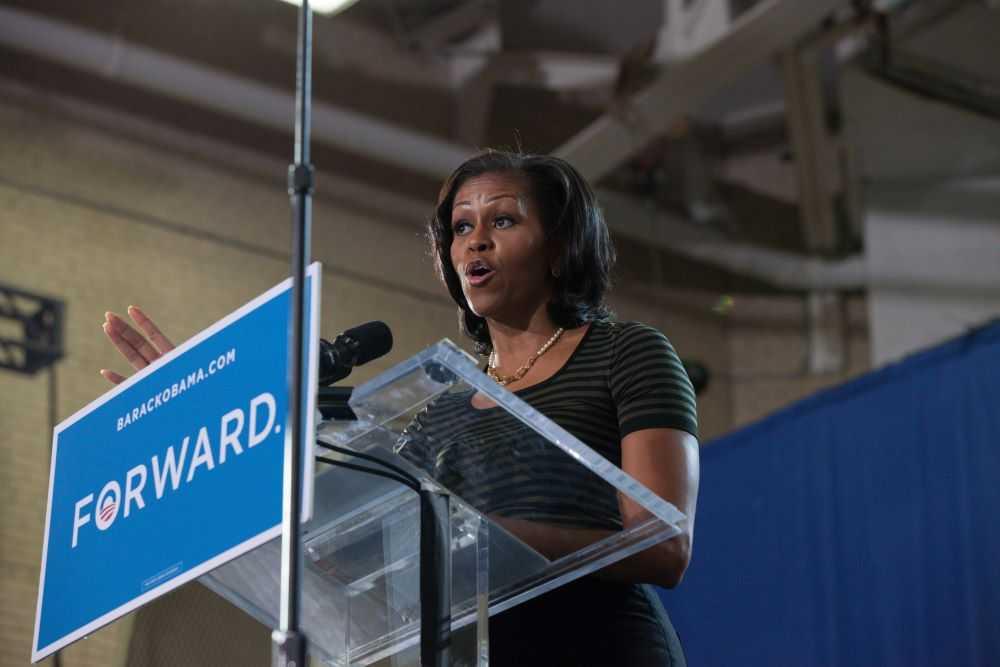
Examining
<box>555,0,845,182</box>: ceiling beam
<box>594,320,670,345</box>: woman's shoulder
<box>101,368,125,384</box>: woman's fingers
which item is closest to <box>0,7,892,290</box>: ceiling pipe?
<box>555,0,845,182</box>: ceiling beam

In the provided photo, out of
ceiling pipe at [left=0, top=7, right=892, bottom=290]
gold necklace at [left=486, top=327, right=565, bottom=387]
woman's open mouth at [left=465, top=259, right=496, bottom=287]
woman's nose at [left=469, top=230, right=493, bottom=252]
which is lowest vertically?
gold necklace at [left=486, top=327, right=565, bottom=387]

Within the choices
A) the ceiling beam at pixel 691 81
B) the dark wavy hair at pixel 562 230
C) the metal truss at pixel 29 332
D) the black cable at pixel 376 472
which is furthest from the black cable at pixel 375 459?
the ceiling beam at pixel 691 81

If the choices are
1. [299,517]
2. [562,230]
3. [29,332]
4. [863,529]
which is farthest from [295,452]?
[29,332]

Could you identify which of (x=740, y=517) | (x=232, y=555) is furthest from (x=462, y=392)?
(x=740, y=517)

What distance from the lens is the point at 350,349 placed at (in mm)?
1416

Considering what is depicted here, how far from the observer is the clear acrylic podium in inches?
51.4

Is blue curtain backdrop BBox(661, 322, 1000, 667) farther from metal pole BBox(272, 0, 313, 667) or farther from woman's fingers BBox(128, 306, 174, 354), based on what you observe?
metal pole BBox(272, 0, 313, 667)

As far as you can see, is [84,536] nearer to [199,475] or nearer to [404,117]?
[199,475]

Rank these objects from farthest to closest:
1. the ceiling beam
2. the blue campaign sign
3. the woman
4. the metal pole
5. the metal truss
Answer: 1. the ceiling beam
2. the metal truss
3. the woman
4. the blue campaign sign
5. the metal pole

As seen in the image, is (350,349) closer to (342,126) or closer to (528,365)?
(528,365)

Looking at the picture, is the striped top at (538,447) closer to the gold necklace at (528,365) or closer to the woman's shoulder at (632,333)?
the woman's shoulder at (632,333)

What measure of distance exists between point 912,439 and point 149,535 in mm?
3967

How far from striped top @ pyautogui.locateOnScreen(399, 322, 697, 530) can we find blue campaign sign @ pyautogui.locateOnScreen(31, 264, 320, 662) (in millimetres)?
148

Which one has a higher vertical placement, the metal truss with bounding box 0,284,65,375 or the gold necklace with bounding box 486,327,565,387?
the metal truss with bounding box 0,284,65,375
